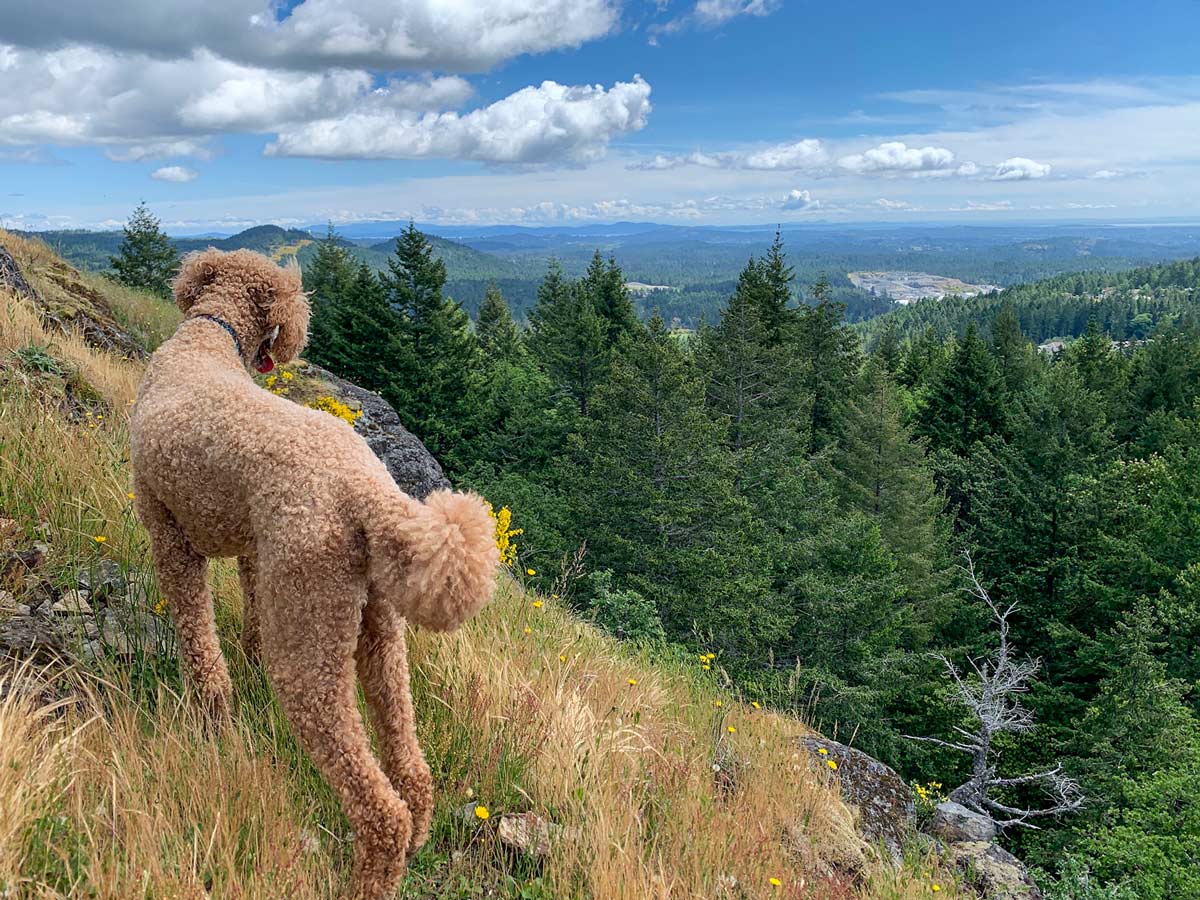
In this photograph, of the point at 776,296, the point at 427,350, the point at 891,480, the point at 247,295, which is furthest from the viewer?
the point at 776,296

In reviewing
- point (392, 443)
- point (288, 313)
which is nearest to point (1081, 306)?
point (392, 443)

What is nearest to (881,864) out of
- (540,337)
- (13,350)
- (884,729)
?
(13,350)

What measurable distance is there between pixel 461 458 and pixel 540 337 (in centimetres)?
1013

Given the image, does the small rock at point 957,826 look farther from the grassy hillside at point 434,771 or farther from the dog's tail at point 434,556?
the dog's tail at point 434,556

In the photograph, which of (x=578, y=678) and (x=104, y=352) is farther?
(x=104, y=352)

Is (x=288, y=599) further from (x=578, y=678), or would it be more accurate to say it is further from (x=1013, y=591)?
(x=1013, y=591)

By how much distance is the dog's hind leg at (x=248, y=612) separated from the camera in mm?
2668

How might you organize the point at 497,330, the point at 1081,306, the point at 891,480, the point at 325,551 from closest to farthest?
the point at 325,551 → the point at 891,480 → the point at 497,330 → the point at 1081,306

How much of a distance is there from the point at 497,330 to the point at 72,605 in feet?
136

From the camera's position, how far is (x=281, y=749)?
2566 millimetres

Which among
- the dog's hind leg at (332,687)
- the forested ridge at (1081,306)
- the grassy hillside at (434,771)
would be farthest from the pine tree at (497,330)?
the forested ridge at (1081,306)

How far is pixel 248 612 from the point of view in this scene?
9.39 feet

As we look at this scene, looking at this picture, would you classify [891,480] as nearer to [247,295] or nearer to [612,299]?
[612,299]

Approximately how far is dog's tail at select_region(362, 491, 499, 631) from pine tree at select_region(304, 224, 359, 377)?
26.2m
